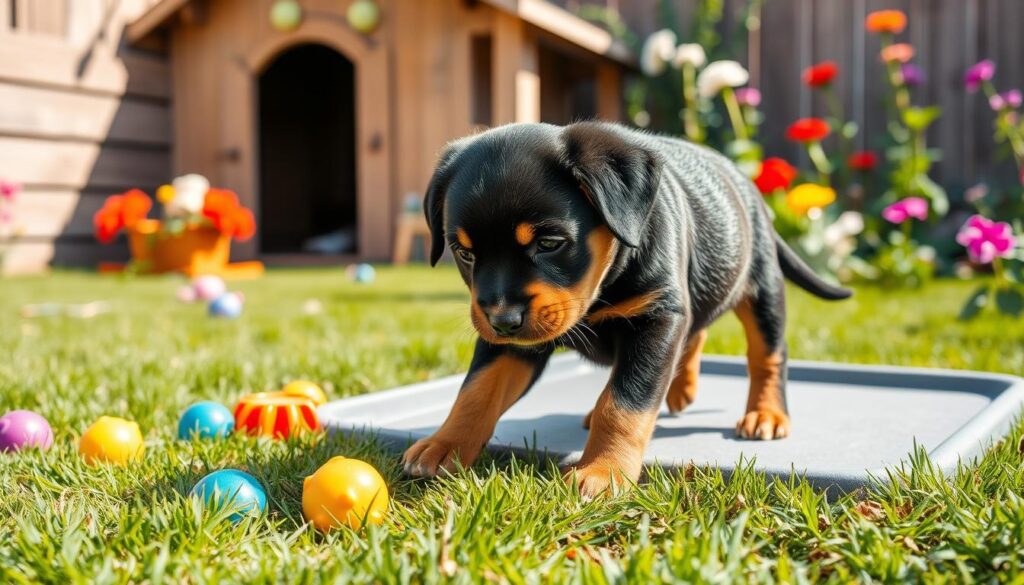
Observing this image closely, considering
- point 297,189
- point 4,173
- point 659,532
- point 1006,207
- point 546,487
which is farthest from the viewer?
point 297,189

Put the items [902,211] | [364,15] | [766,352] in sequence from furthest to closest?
[364,15] < [902,211] < [766,352]

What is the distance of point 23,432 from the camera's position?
7.11ft

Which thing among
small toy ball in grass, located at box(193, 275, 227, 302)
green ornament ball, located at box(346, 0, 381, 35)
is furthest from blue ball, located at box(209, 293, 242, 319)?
green ornament ball, located at box(346, 0, 381, 35)

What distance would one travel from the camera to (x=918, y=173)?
628 centimetres

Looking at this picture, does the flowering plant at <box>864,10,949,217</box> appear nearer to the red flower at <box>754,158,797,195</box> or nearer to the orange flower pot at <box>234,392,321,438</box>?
the red flower at <box>754,158,797,195</box>

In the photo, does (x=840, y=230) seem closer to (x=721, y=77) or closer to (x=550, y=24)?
(x=721, y=77)

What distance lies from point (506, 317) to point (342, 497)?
1.35 ft

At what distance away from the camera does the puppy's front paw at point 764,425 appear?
2.26 m

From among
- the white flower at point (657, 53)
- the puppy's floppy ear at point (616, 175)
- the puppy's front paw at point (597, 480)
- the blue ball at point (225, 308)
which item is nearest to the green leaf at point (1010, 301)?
the puppy's floppy ear at point (616, 175)

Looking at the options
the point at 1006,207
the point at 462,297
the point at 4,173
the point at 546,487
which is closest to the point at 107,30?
the point at 4,173

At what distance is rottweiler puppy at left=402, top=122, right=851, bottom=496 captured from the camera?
178 centimetres

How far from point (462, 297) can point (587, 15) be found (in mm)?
3857

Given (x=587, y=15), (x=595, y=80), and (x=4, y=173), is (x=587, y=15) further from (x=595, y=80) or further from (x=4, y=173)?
(x=4, y=173)

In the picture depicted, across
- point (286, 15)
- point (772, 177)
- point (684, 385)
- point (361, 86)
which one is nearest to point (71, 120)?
point (286, 15)
